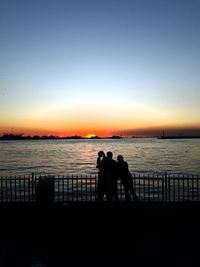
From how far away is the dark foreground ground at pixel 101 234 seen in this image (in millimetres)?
6824

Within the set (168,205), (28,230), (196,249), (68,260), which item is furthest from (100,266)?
(168,205)

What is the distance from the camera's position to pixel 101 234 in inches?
331

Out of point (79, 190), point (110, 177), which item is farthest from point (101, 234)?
point (79, 190)

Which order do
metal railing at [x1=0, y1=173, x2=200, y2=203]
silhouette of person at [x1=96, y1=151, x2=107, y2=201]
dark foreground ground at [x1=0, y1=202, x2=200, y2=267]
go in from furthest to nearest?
metal railing at [x1=0, y1=173, x2=200, y2=203], silhouette of person at [x1=96, y1=151, x2=107, y2=201], dark foreground ground at [x1=0, y1=202, x2=200, y2=267]

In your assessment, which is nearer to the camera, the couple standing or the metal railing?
the couple standing

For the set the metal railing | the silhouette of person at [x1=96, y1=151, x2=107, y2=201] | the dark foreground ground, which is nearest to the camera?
the dark foreground ground

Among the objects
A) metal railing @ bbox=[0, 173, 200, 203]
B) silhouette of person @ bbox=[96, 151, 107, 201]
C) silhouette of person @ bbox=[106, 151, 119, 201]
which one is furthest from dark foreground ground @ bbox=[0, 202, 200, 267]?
metal railing @ bbox=[0, 173, 200, 203]

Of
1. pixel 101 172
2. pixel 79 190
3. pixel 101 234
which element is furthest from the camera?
pixel 79 190

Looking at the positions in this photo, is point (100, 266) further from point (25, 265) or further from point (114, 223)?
point (114, 223)

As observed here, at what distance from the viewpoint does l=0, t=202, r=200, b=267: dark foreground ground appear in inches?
269

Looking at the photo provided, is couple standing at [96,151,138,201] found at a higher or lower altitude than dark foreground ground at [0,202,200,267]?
higher

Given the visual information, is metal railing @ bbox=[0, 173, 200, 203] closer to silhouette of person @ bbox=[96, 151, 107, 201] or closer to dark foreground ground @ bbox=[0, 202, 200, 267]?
dark foreground ground @ bbox=[0, 202, 200, 267]

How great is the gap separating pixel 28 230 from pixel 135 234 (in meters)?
3.51

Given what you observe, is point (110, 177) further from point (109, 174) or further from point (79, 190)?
point (79, 190)
